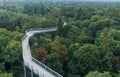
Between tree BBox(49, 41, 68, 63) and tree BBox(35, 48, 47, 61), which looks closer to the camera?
tree BBox(35, 48, 47, 61)

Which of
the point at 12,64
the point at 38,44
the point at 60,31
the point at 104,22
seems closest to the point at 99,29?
the point at 104,22

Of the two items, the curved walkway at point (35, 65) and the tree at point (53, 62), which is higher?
the curved walkway at point (35, 65)

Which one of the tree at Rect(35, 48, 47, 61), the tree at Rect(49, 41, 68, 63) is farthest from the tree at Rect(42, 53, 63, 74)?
the tree at Rect(49, 41, 68, 63)

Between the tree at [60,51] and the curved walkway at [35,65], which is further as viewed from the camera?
the tree at [60,51]

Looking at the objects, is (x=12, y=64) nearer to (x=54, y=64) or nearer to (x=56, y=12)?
(x=54, y=64)

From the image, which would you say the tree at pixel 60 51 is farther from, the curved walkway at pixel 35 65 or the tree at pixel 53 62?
the curved walkway at pixel 35 65

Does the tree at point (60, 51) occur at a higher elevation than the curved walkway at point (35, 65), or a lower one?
lower

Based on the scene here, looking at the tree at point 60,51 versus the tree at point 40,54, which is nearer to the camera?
the tree at point 40,54

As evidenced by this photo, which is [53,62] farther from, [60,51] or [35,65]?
[35,65]

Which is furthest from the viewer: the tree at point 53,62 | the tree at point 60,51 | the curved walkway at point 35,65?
the tree at point 60,51

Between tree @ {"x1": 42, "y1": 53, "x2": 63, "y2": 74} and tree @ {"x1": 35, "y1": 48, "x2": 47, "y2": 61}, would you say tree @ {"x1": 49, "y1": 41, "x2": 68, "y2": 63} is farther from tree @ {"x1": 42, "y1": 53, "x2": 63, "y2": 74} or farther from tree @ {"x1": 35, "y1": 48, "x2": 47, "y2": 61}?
tree @ {"x1": 42, "y1": 53, "x2": 63, "y2": 74}

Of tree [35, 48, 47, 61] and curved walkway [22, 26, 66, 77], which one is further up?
curved walkway [22, 26, 66, 77]

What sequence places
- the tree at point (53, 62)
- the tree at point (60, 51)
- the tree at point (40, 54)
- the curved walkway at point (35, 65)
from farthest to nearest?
the tree at point (60, 51), the tree at point (40, 54), the tree at point (53, 62), the curved walkway at point (35, 65)

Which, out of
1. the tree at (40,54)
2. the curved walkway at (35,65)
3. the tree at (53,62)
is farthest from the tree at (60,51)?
the curved walkway at (35,65)
